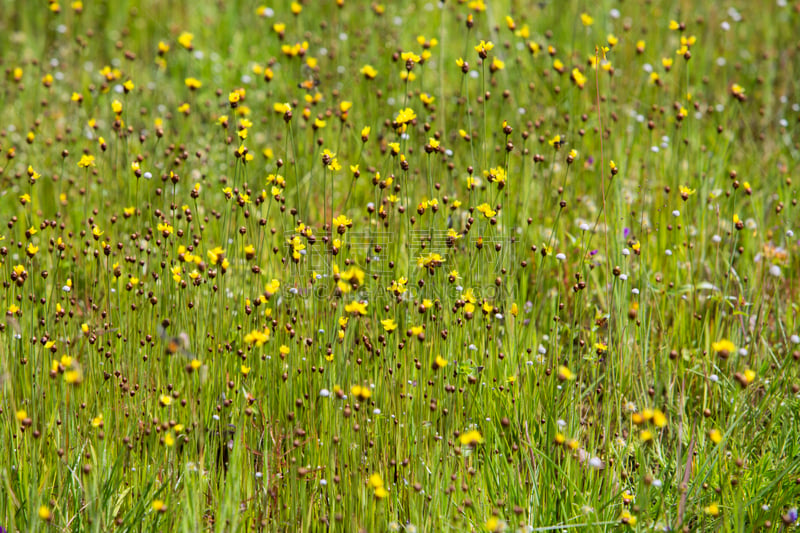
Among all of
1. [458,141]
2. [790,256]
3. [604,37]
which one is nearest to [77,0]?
[458,141]

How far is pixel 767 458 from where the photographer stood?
2.60 meters

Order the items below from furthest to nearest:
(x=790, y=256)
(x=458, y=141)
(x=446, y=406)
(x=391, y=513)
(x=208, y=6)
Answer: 1. (x=208, y=6)
2. (x=458, y=141)
3. (x=790, y=256)
4. (x=446, y=406)
5. (x=391, y=513)

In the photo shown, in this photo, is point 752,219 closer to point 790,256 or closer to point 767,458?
point 790,256

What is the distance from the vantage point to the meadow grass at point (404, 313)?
245 centimetres

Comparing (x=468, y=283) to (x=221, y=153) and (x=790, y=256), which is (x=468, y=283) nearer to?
(x=790, y=256)

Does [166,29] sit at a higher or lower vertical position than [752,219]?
higher

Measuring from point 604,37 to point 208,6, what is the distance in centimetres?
338

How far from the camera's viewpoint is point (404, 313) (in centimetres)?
323

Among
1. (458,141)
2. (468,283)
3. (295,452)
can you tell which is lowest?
(295,452)

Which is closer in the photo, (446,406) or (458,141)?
(446,406)

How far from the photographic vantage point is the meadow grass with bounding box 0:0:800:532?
2451mm

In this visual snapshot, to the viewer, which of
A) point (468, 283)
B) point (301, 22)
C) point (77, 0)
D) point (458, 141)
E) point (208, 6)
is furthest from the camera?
point (208, 6)

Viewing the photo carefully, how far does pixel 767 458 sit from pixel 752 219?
182 cm

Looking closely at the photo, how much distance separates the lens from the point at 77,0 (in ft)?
18.6
